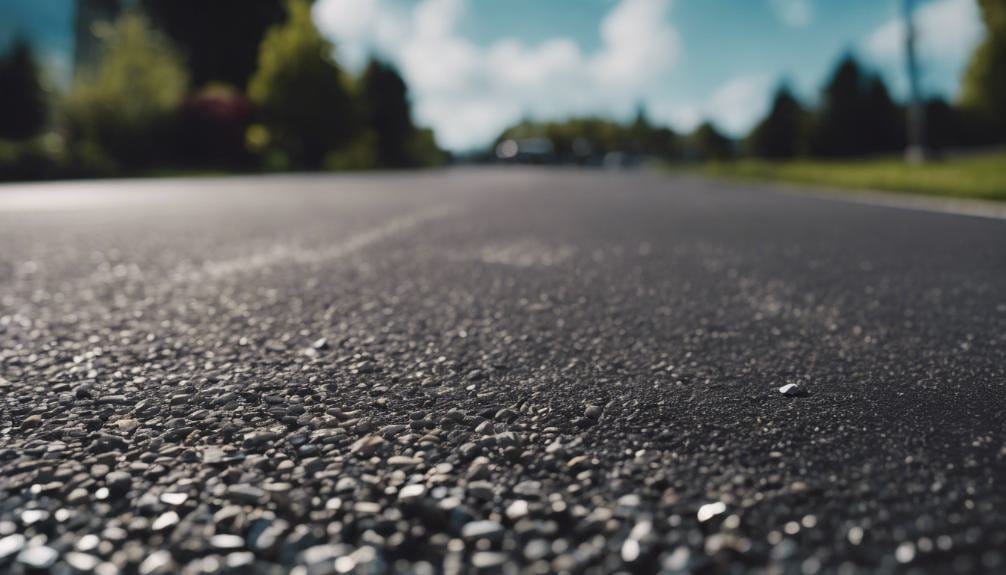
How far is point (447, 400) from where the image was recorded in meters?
2.14

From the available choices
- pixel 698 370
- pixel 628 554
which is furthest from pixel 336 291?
pixel 628 554

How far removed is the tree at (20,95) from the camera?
28703 millimetres

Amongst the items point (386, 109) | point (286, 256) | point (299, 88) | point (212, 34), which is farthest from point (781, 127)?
point (286, 256)

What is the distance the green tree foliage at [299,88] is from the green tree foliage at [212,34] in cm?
1094

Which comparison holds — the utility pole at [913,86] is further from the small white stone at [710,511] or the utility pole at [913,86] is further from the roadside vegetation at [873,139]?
the small white stone at [710,511]

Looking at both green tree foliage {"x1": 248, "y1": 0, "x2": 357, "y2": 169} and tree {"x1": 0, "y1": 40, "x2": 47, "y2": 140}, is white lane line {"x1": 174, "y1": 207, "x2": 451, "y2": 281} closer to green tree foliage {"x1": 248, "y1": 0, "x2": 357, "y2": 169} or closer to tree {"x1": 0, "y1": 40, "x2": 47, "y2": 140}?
tree {"x1": 0, "y1": 40, "x2": 47, "y2": 140}

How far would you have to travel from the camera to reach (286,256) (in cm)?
543

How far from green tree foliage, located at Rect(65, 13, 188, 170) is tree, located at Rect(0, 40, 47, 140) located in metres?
1.48

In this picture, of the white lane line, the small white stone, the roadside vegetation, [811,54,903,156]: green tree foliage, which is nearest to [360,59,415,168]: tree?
the roadside vegetation

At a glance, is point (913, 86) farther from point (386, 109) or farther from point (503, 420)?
point (386, 109)

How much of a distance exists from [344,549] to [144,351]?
5.72 feet

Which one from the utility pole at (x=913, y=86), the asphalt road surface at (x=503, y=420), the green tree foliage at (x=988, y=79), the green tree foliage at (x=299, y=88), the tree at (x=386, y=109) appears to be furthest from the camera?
the tree at (x=386, y=109)

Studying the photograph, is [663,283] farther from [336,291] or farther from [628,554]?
[628,554]

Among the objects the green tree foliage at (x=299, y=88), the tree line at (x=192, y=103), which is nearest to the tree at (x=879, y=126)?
the tree line at (x=192, y=103)
